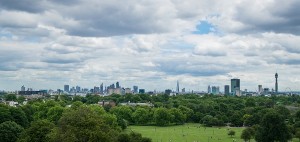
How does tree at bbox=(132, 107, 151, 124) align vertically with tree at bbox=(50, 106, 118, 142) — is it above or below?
below

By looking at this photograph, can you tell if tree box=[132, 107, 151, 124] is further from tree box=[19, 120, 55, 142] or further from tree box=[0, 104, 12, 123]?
tree box=[19, 120, 55, 142]

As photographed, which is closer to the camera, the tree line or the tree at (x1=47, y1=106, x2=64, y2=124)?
the tree line

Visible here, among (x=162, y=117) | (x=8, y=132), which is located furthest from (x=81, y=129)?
(x=162, y=117)

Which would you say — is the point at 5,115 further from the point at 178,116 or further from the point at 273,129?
the point at 178,116

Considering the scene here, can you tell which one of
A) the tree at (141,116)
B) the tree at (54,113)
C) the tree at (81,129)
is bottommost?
the tree at (141,116)

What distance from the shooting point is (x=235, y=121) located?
391 feet

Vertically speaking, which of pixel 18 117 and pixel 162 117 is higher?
pixel 18 117

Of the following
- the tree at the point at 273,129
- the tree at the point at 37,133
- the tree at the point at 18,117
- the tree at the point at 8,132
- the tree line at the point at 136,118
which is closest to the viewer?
the tree line at the point at 136,118

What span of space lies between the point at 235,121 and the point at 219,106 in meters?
25.1

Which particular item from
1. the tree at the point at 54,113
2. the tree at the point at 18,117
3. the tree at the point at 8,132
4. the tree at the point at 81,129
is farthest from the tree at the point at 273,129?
the tree at the point at 54,113

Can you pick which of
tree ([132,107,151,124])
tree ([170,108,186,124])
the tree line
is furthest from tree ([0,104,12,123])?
tree ([170,108,186,124])

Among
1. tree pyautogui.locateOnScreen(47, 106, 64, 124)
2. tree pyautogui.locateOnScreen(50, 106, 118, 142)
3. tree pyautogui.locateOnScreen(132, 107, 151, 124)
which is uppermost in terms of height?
tree pyautogui.locateOnScreen(50, 106, 118, 142)

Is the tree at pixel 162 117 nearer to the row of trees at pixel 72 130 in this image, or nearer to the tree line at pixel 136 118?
the tree line at pixel 136 118

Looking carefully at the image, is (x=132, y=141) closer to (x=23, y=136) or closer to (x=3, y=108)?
(x=23, y=136)
